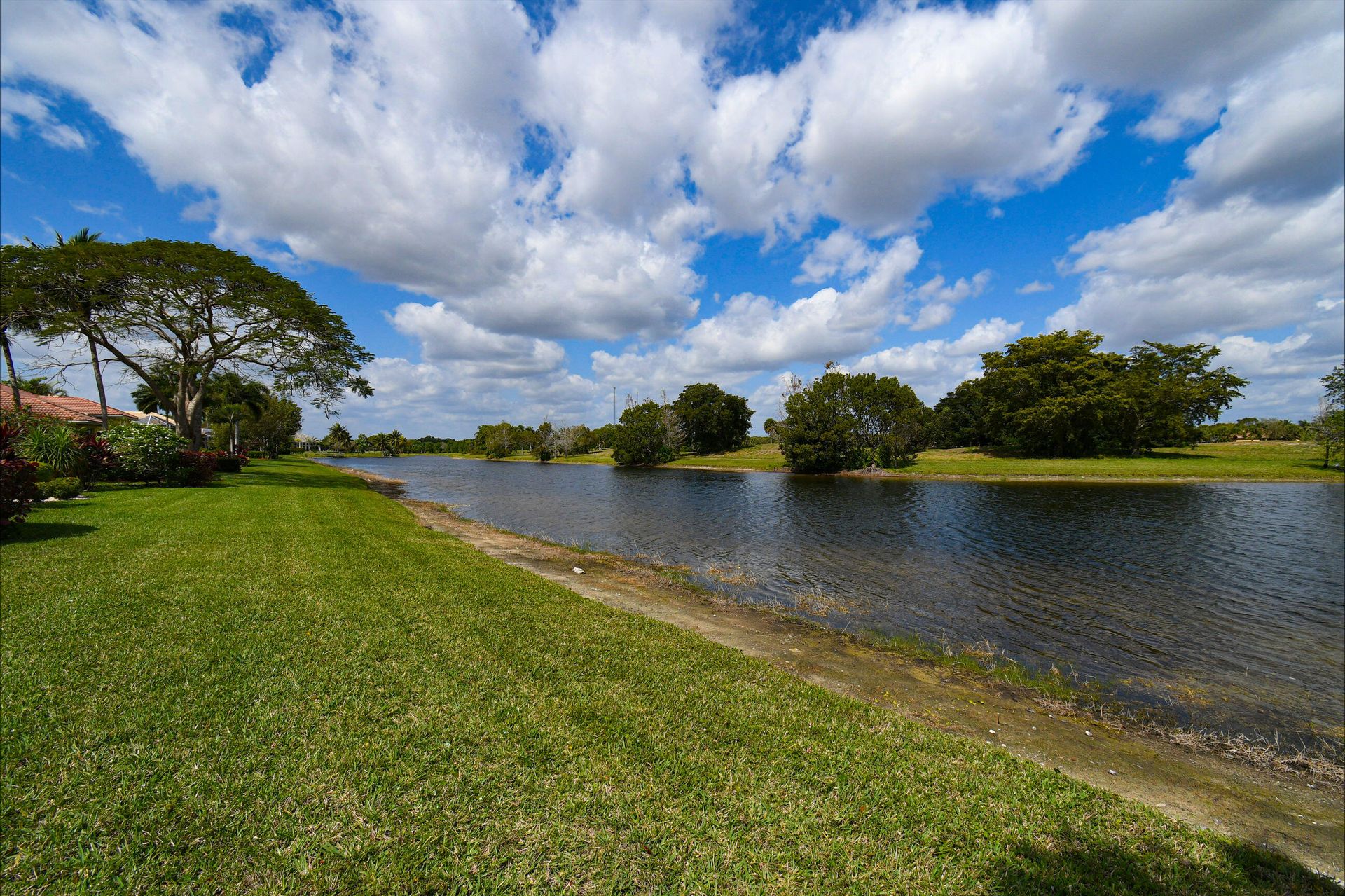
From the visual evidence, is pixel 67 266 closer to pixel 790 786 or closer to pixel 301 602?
pixel 301 602

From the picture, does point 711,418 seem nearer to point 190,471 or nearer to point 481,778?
point 190,471

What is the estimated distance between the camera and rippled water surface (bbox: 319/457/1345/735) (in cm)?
949

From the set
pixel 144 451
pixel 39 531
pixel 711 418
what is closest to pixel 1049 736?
pixel 39 531

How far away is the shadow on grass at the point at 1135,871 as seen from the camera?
3.50 m

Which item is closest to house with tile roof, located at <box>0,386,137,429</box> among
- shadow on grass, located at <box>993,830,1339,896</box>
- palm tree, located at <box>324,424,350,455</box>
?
shadow on grass, located at <box>993,830,1339,896</box>

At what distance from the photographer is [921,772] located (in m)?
4.68

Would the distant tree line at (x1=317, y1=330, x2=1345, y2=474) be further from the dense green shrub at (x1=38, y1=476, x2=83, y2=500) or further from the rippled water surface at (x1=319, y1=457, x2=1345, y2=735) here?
the dense green shrub at (x1=38, y1=476, x2=83, y2=500)

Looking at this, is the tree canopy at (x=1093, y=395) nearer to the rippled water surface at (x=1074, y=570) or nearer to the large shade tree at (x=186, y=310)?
the rippled water surface at (x=1074, y=570)

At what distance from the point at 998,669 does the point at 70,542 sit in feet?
60.4

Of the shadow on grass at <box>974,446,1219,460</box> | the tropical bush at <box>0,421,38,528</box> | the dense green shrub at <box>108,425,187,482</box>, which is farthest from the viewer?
the shadow on grass at <box>974,446,1219,460</box>

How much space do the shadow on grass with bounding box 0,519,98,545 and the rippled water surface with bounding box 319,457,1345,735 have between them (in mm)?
13320

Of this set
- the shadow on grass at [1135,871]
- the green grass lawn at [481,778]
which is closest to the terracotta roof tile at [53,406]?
the green grass lawn at [481,778]

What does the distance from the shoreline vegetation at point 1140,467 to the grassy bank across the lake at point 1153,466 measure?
58mm

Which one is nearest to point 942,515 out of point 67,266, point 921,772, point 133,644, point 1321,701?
point 1321,701
